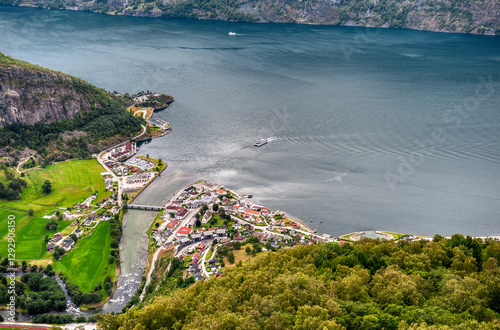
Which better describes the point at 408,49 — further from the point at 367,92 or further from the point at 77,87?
the point at 77,87

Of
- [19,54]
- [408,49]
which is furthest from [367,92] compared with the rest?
[19,54]

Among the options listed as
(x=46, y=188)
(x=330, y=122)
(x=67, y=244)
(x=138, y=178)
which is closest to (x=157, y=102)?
(x=138, y=178)

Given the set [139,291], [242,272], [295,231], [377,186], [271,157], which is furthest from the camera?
[271,157]

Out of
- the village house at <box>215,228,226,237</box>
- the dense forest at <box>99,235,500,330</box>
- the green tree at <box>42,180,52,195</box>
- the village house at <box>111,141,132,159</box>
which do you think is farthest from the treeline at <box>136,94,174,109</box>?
the dense forest at <box>99,235,500,330</box>

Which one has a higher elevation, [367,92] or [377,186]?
[367,92]

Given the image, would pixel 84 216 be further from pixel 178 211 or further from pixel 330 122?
pixel 330 122

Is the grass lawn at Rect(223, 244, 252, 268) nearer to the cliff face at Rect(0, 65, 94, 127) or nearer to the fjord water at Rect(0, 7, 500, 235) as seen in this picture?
the fjord water at Rect(0, 7, 500, 235)
